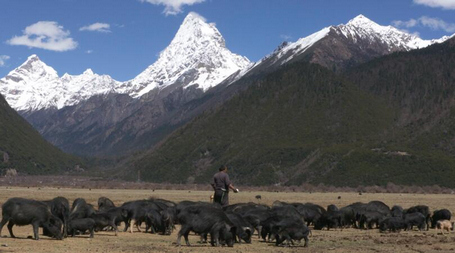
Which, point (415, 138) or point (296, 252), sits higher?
point (415, 138)

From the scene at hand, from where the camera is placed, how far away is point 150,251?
2406cm

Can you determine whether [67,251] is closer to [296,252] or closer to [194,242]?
[194,242]

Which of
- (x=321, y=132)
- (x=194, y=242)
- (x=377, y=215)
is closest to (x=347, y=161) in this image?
(x=321, y=132)

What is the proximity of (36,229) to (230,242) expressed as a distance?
8.11 m

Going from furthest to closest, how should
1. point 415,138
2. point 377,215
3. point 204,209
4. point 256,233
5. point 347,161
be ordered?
point 415,138, point 347,161, point 377,215, point 256,233, point 204,209

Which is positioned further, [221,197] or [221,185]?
[221,197]

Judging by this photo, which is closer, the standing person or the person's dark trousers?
the standing person

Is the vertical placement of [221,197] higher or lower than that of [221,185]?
lower

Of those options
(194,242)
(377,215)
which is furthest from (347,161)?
(194,242)

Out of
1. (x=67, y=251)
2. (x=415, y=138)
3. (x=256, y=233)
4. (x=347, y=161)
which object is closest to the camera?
(x=67, y=251)

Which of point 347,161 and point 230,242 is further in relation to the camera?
point 347,161

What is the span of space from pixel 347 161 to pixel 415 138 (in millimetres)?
27354

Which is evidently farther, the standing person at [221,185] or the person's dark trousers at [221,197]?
the person's dark trousers at [221,197]

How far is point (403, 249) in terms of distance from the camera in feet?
83.1
